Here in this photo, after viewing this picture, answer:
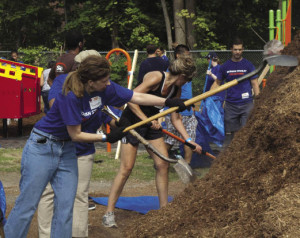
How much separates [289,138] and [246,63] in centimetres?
437

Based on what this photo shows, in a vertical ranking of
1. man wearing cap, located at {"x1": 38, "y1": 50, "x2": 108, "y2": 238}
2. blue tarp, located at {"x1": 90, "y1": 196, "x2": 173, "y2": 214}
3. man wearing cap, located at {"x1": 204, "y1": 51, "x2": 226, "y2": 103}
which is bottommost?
blue tarp, located at {"x1": 90, "y1": 196, "x2": 173, "y2": 214}

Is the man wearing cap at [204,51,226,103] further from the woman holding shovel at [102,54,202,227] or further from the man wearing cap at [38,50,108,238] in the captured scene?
the man wearing cap at [38,50,108,238]

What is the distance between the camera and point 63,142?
461 centimetres

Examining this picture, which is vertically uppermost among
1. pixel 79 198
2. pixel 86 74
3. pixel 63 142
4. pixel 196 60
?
pixel 86 74

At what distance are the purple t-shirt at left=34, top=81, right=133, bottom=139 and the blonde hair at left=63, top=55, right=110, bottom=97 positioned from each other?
2.1 inches

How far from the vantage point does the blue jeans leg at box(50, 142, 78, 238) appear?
462 centimetres

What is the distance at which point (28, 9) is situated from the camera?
2433 cm

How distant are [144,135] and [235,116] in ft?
10.7

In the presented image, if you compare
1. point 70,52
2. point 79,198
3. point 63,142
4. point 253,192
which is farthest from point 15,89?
point 253,192

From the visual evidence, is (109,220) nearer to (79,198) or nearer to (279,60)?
(79,198)

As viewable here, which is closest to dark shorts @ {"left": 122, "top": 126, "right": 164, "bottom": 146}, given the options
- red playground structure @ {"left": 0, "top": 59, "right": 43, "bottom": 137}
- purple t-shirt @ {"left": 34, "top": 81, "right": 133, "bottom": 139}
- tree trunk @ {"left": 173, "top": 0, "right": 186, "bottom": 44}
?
purple t-shirt @ {"left": 34, "top": 81, "right": 133, "bottom": 139}

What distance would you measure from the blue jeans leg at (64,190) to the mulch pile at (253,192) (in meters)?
0.90

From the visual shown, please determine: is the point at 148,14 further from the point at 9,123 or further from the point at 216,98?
the point at 216,98

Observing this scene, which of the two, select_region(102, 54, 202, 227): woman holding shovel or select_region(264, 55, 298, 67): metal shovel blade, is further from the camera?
select_region(102, 54, 202, 227): woman holding shovel
